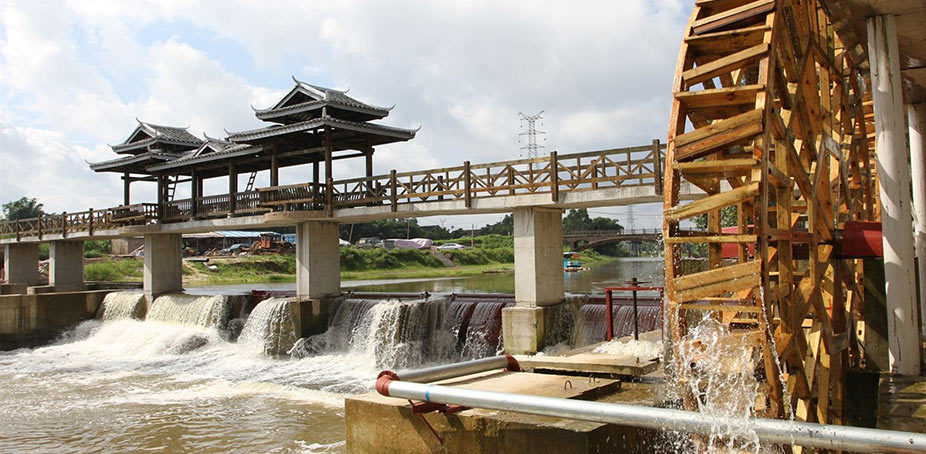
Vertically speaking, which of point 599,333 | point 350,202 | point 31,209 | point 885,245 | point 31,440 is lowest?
point 31,440

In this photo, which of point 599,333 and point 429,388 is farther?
point 599,333

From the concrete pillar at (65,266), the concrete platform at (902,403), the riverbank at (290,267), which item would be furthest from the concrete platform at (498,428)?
the riverbank at (290,267)

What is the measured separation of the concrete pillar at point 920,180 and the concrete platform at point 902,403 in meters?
2.23

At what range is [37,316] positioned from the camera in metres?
26.5

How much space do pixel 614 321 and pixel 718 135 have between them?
10141 millimetres

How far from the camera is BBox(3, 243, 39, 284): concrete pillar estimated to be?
35.8m

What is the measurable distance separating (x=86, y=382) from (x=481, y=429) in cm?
1667

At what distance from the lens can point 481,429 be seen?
6074mm

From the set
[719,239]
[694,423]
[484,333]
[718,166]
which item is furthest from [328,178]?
[694,423]

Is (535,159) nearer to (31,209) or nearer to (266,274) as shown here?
(266,274)

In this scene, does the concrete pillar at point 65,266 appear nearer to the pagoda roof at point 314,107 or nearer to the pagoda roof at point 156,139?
the pagoda roof at point 156,139

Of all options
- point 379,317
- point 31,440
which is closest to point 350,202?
point 379,317

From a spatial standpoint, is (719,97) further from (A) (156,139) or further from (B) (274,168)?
(A) (156,139)

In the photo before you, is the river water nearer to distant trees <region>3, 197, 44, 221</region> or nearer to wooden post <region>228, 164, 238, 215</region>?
wooden post <region>228, 164, 238, 215</region>
